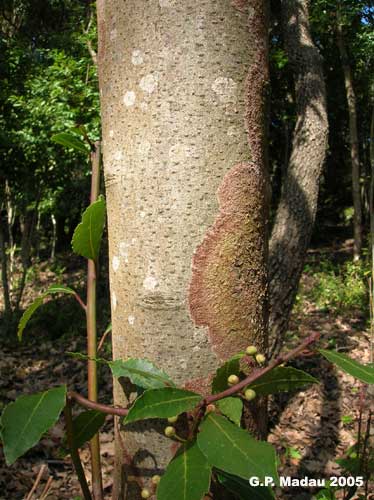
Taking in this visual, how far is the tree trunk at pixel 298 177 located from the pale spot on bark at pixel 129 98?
2.30m

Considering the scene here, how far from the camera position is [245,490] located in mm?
598

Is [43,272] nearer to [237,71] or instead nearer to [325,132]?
[325,132]

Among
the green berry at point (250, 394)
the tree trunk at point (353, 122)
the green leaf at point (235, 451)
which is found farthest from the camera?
the tree trunk at point (353, 122)

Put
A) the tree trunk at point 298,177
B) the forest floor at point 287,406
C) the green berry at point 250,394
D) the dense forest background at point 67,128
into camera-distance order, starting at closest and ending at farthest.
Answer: the green berry at point 250,394, the forest floor at point 287,406, the tree trunk at point 298,177, the dense forest background at point 67,128

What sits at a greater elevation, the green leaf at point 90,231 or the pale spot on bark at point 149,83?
the pale spot on bark at point 149,83

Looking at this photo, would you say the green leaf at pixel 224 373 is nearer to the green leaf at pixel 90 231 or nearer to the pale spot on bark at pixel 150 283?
the pale spot on bark at pixel 150 283

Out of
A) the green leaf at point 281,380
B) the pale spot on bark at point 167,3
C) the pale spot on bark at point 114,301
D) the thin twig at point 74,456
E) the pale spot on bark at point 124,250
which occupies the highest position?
the pale spot on bark at point 167,3

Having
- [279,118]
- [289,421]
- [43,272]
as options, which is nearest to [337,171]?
[279,118]

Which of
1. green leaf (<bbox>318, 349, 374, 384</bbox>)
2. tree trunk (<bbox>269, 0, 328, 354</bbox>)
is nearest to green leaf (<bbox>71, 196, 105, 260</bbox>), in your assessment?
green leaf (<bbox>318, 349, 374, 384</bbox>)

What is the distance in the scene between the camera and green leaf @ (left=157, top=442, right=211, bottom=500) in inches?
20.3

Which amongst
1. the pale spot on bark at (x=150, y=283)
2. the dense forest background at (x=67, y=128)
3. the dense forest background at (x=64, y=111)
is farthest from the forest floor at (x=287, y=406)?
the dense forest background at (x=64, y=111)

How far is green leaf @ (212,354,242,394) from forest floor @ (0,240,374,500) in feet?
2.87

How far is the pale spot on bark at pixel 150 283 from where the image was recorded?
2.15 feet

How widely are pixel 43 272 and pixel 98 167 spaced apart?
9.57 metres
